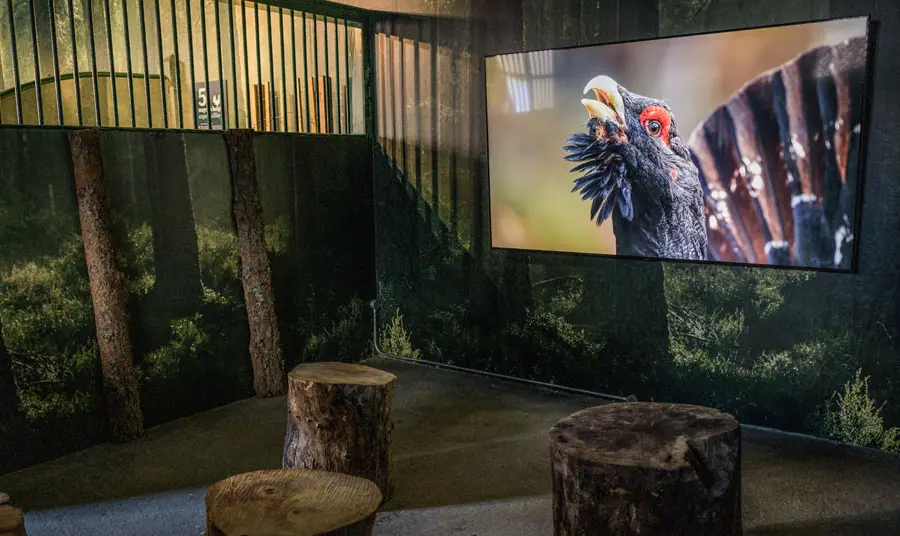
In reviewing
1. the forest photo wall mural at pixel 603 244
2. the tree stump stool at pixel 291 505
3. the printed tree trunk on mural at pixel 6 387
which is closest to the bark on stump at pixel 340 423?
Result: the tree stump stool at pixel 291 505

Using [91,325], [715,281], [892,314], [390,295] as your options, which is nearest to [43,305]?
[91,325]

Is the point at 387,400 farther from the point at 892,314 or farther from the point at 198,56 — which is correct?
the point at 198,56

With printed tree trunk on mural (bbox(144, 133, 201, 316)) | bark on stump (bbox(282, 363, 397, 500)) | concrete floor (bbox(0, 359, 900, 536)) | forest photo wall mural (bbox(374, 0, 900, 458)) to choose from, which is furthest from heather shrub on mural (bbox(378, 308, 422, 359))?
bark on stump (bbox(282, 363, 397, 500))

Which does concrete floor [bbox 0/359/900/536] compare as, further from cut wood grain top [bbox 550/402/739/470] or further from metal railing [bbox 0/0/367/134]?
metal railing [bbox 0/0/367/134]

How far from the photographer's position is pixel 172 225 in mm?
4559

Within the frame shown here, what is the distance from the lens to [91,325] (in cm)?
416

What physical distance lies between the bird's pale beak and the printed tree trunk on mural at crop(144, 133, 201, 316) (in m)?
2.60

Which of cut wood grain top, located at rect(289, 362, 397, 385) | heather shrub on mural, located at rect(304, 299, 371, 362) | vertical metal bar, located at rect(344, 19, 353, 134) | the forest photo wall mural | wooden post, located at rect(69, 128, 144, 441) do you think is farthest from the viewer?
vertical metal bar, located at rect(344, 19, 353, 134)

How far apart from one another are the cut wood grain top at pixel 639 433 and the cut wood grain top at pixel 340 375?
1.03m

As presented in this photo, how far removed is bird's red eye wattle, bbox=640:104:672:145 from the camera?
167 inches

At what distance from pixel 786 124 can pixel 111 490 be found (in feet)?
12.9

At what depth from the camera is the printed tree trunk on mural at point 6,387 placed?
3.75m

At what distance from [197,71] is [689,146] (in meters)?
5.63

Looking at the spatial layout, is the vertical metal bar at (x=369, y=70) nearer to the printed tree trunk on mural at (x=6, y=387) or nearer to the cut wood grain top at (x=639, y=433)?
the printed tree trunk on mural at (x=6, y=387)
